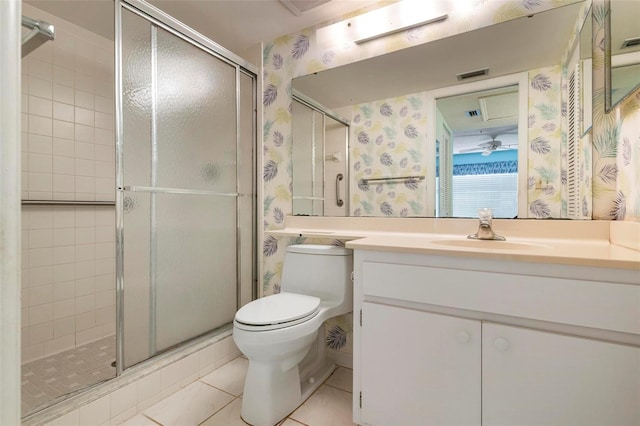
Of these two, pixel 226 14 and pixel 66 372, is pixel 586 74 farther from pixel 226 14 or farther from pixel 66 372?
pixel 66 372

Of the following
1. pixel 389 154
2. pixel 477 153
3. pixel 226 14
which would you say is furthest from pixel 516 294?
pixel 226 14

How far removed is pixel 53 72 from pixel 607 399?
10.5 feet

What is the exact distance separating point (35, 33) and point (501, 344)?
1676 mm

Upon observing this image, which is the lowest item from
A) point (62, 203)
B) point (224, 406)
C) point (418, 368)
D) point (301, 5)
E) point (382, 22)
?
point (224, 406)

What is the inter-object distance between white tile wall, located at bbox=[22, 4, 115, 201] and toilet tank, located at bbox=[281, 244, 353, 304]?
150cm

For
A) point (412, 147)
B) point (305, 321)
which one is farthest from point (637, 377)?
point (412, 147)

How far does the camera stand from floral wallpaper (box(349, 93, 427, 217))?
165 cm

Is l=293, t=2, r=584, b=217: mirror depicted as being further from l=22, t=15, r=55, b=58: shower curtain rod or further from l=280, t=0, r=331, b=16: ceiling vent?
l=22, t=15, r=55, b=58: shower curtain rod

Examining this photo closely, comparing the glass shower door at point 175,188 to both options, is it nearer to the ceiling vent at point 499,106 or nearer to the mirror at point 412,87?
the mirror at point 412,87

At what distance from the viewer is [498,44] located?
1461mm

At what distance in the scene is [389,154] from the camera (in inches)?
68.1

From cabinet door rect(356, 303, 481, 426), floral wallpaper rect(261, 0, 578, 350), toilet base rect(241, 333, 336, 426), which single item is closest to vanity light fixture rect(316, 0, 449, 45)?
floral wallpaper rect(261, 0, 578, 350)

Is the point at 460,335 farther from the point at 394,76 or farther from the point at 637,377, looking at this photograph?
the point at 394,76

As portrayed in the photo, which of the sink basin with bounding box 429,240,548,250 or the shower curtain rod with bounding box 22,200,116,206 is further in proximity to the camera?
the shower curtain rod with bounding box 22,200,116,206
